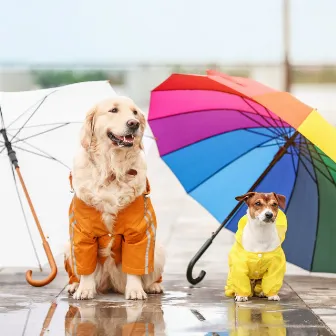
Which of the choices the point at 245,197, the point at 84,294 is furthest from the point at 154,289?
the point at 245,197

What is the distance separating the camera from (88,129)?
6270 millimetres

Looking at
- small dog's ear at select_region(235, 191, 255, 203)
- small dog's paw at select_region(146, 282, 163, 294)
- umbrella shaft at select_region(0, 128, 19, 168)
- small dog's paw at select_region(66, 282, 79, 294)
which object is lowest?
small dog's paw at select_region(146, 282, 163, 294)

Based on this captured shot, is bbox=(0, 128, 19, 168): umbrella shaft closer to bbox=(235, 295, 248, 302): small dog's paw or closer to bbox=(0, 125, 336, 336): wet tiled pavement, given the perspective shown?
bbox=(0, 125, 336, 336): wet tiled pavement

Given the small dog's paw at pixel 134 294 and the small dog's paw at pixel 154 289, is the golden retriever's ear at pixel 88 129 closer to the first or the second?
the small dog's paw at pixel 134 294

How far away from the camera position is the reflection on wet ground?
5.48 metres

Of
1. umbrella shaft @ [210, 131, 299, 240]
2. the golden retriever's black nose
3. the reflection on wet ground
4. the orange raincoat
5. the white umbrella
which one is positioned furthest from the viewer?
umbrella shaft @ [210, 131, 299, 240]

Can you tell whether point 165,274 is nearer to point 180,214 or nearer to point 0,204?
point 0,204

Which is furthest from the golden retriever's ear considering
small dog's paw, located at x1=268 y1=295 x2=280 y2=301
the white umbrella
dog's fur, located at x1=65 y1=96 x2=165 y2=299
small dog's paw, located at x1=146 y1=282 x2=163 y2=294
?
small dog's paw, located at x1=268 y1=295 x2=280 y2=301

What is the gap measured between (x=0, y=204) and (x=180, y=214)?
17.2ft

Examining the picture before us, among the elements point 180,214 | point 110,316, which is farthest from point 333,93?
point 110,316

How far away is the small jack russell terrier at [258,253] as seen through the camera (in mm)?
6363

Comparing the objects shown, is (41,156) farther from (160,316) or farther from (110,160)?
(160,316)

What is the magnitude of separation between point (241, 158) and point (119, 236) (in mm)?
1550

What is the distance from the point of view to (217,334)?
5.37 meters
